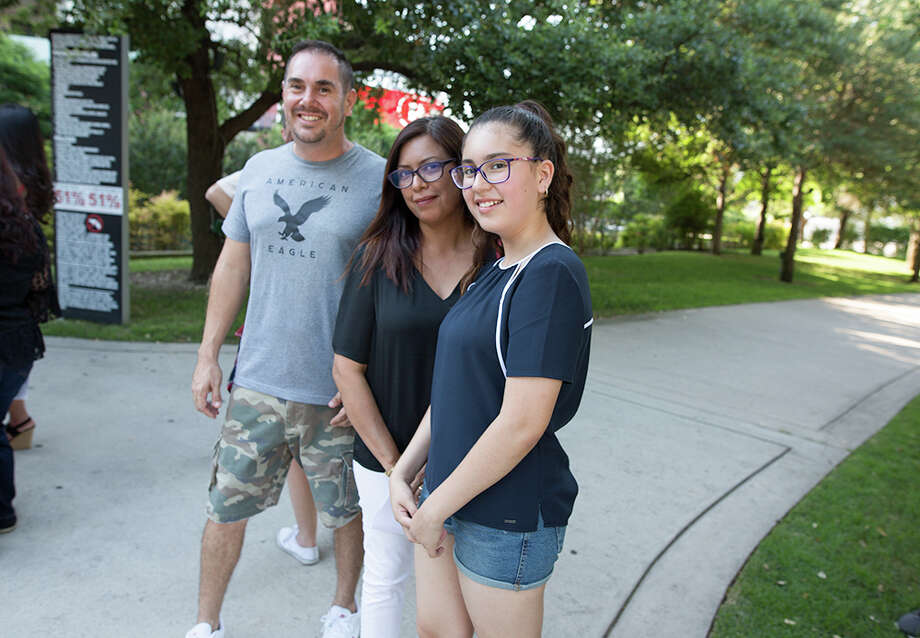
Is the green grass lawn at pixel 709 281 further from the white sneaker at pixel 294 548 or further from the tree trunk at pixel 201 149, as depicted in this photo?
the white sneaker at pixel 294 548

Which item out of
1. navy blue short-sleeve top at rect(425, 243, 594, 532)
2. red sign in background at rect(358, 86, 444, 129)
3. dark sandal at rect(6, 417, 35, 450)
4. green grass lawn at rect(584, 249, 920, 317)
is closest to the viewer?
navy blue short-sleeve top at rect(425, 243, 594, 532)

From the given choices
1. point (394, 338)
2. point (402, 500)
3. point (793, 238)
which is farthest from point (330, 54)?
point (793, 238)

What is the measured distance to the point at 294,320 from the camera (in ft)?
7.56

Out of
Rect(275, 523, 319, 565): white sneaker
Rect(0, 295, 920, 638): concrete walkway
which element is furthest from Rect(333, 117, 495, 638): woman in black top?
Rect(275, 523, 319, 565): white sneaker

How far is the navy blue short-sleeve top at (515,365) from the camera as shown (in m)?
1.40

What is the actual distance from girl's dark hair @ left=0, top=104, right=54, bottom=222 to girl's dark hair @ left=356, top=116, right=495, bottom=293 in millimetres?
2345

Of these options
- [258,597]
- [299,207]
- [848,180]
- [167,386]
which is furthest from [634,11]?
[848,180]

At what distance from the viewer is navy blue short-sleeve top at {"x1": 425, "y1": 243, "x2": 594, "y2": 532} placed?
1.40m

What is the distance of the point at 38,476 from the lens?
3.57 meters

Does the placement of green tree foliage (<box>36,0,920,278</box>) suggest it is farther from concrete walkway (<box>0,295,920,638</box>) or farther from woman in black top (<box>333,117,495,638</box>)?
woman in black top (<box>333,117,495,638</box>)

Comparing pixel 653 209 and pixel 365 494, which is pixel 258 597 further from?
pixel 653 209

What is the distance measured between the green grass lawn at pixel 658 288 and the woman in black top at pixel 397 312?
521cm

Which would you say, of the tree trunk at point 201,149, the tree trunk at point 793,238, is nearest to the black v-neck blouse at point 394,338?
the tree trunk at point 201,149

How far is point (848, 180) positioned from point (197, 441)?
67.2 feet
